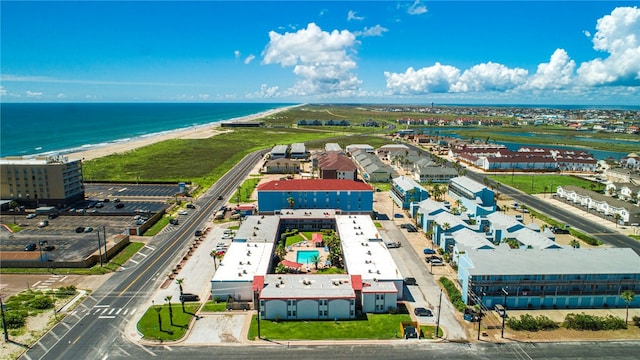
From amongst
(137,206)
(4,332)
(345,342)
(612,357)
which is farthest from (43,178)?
(612,357)

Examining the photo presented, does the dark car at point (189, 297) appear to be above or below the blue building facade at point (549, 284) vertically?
below

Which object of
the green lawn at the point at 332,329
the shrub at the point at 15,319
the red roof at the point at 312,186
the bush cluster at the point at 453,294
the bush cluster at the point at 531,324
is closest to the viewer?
the green lawn at the point at 332,329

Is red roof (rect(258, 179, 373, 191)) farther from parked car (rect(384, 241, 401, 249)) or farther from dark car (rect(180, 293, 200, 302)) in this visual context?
dark car (rect(180, 293, 200, 302))

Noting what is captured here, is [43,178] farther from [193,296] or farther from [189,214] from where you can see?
[193,296]

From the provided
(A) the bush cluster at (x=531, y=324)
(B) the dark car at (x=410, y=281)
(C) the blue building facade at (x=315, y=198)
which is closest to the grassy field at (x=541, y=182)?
(C) the blue building facade at (x=315, y=198)

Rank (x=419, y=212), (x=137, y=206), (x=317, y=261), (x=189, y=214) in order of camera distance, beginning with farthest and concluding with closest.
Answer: (x=137, y=206) → (x=189, y=214) → (x=419, y=212) → (x=317, y=261)

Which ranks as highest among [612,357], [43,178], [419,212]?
[43,178]

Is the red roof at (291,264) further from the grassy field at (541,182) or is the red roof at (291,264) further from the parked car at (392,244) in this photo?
the grassy field at (541,182)
